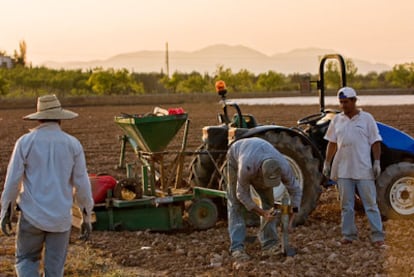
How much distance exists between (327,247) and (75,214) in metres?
2.93

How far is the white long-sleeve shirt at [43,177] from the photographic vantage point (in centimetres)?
561

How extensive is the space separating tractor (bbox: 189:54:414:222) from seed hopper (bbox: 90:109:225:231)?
308 millimetres

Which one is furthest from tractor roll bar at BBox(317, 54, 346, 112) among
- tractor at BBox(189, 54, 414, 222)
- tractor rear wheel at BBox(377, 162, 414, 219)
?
tractor rear wheel at BBox(377, 162, 414, 219)

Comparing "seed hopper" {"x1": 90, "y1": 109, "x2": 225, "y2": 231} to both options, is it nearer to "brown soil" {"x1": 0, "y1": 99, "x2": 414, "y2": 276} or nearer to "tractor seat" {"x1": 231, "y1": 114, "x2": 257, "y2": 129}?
"brown soil" {"x1": 0, "y1": 99, "x2": 414, "y2": 276}

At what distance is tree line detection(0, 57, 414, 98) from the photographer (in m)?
75.3

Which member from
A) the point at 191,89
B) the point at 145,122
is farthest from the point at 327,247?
the point at 191,89

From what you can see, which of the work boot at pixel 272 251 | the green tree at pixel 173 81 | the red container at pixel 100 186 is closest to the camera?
the work boot at pixel 272 251

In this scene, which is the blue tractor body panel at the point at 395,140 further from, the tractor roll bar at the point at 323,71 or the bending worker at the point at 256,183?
the bending worker at the point at 256,183

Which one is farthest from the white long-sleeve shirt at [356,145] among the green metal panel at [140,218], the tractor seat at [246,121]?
the green metal panel at [140,218]

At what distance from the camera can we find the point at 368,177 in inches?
321

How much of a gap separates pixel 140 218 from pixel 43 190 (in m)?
3.56

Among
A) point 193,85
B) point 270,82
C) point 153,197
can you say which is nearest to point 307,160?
point 153,197

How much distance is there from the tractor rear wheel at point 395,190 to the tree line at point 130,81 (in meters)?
55.9

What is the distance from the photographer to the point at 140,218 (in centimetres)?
915
